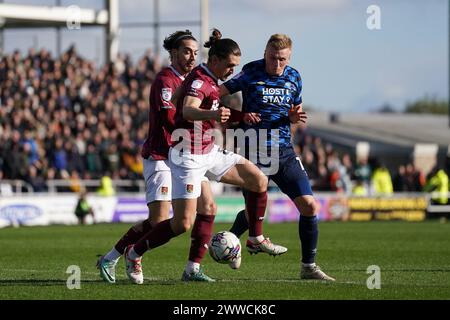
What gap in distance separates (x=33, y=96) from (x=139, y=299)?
21.0 metres

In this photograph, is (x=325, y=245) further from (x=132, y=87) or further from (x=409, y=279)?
(x=132, y=87)

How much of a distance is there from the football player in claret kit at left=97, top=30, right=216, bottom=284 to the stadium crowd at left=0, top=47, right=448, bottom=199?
55.5 ft

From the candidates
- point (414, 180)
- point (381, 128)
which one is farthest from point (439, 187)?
point (381, 128)

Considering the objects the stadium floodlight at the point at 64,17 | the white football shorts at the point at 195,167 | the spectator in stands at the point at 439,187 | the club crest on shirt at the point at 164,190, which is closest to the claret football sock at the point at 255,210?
the white football shorts at the point at 195,167

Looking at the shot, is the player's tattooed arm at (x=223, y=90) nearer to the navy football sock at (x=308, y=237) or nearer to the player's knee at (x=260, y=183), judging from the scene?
the player's knee at (x=260, y=183)

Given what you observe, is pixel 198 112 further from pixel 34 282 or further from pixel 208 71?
pixel 34 282

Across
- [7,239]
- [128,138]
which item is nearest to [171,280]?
[7,239]

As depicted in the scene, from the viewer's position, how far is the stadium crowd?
28391 millimetres

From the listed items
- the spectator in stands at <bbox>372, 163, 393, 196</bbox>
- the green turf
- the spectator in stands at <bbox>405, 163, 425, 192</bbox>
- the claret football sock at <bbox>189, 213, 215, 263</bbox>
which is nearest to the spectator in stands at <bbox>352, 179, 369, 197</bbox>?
the spectator in stands at <bbox>372, 163, 393, 196</bbox>

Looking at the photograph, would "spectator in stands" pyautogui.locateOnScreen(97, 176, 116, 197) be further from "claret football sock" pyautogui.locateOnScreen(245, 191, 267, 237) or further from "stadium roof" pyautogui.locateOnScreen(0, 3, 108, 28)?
"claret football sock" pyautogui.locateOnScreen(245, 191, 267, 237)

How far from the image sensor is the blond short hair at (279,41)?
11141 mm

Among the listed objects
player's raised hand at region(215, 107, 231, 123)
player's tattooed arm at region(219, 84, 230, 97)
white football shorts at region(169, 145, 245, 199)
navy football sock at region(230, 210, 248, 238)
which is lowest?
navy football sock at region(230, 210, 248, 238)

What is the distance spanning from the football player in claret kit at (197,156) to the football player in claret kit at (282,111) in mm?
502

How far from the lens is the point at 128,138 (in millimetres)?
30938
